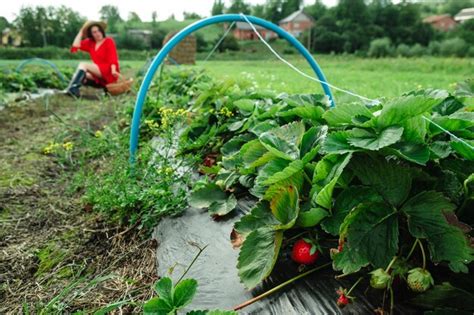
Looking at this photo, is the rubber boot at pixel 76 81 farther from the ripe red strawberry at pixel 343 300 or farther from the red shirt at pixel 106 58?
the ripe red strawberry at pixel 343 300

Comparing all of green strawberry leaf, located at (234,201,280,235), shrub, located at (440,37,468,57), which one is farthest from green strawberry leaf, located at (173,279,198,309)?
shrub, located at (440,37,468,57)

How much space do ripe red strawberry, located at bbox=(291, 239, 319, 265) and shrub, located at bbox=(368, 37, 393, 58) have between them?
67.3 feet

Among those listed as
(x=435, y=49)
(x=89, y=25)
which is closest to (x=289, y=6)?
(x=435, y=49)

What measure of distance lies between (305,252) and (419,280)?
0.94ft

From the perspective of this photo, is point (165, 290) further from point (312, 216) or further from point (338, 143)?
point (338, 143)

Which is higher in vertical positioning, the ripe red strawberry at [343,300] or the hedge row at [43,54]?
the hedge row at [43,54]

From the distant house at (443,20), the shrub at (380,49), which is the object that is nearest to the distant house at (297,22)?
the distant house at (443,20)

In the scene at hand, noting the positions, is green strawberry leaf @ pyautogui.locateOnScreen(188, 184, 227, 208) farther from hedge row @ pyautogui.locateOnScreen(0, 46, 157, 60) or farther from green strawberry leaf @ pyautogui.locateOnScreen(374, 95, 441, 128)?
hedge row @ pyautogui.locateOnScreen(0, 46, 157, 60)

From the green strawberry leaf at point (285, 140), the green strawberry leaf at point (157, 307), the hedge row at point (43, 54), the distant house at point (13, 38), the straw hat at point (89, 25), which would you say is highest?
the distant house at point (13, 38)

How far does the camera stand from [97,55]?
680cm

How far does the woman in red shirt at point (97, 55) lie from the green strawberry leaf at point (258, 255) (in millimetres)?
6010

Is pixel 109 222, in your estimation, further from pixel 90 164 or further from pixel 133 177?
pixel 90 164

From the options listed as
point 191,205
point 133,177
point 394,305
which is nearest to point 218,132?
point 133,177

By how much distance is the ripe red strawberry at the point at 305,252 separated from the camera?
1.08m
